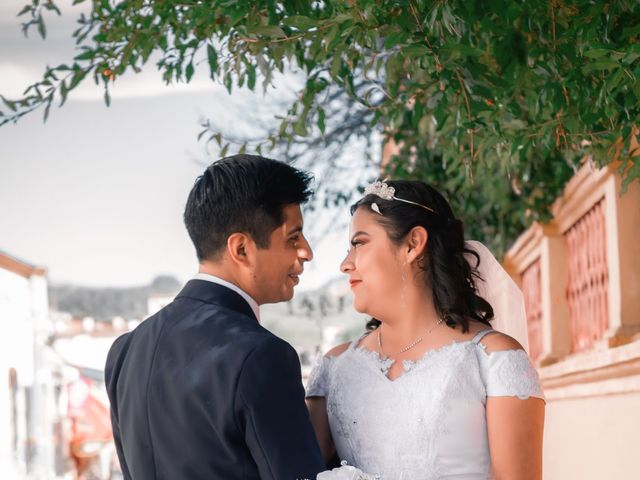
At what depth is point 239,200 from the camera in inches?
98.3

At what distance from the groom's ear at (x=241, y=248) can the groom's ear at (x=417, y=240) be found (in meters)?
0.85

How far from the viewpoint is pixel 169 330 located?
2447mm

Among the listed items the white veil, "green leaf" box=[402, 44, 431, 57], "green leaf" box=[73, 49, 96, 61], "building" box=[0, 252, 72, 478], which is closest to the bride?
the white veil

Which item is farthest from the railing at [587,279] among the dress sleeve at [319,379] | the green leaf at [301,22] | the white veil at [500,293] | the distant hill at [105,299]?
the distant hill at [105,299]

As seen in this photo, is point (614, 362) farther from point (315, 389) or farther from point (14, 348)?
point (14, 348)

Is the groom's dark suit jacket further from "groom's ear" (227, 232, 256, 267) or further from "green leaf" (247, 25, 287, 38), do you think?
"green leaf" (247, 25, 287, 38)

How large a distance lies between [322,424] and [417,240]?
673 mm

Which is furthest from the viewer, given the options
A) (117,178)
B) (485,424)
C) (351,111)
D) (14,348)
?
(117,178)

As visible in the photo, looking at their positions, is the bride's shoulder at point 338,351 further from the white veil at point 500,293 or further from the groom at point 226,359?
the groom at point 226,359

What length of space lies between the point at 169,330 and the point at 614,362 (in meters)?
2.51

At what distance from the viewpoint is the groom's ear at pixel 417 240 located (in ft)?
10.7

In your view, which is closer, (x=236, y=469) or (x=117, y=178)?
(x=236, y=469)

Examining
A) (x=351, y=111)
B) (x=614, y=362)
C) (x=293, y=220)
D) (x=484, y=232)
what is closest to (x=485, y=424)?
(x=293, y=220)

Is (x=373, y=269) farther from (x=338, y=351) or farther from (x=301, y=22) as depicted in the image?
(x=301, y=22)
